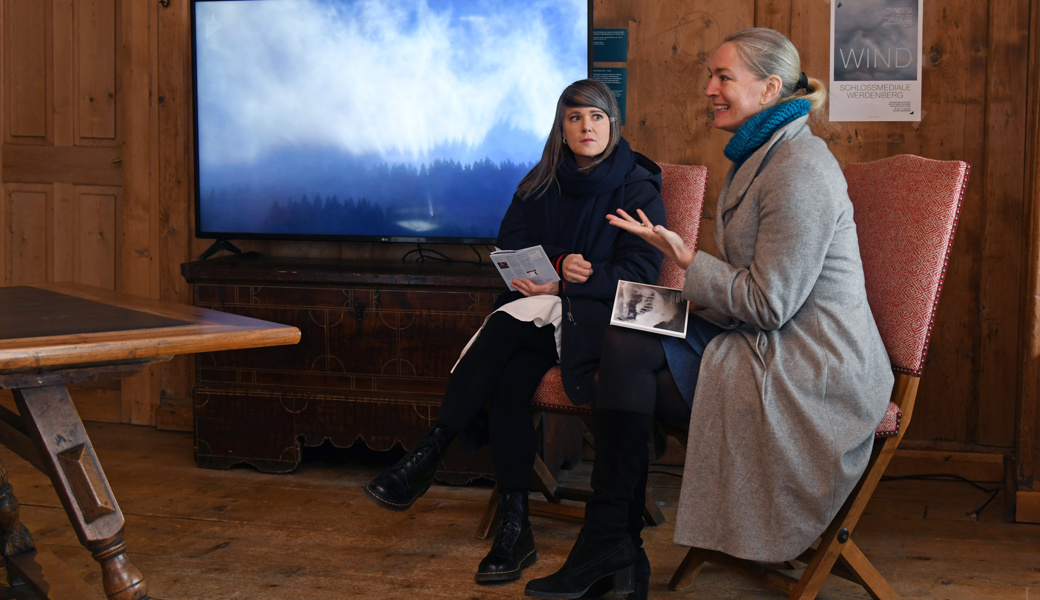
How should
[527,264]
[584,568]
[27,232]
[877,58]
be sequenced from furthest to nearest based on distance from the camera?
Answer: [27,232] → [877,58] → [527,264] → [584,568]

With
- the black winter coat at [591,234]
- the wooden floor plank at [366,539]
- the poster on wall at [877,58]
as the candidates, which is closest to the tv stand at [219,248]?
the wooden floor plank at [366,539]

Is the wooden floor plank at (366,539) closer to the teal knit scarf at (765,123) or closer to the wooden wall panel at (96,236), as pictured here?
the wooden wall panel at (96,236)

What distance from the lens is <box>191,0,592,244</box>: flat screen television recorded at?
3064 millimetres

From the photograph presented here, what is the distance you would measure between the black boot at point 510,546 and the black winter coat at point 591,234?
36cm

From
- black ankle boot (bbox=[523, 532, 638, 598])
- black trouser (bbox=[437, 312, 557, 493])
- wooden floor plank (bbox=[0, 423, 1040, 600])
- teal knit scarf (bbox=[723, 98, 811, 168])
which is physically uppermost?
teal knit scarf (bbox=[723, 98, 811, 168])

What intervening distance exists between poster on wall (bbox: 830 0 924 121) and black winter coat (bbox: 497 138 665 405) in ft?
2.96

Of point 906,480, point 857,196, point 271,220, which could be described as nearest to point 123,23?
point 271,220

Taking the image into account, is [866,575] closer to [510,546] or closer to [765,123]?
[510,546]

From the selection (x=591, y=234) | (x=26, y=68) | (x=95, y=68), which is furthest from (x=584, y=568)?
(x=26, y=68)

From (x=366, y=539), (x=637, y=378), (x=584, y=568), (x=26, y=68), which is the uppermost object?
(x=26, y=68)

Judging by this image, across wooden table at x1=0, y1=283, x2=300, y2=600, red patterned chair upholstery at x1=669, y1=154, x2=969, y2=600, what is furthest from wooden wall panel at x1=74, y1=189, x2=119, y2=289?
red patterned chair upholstery at x1=669, y1=154, x2=969, y2=600

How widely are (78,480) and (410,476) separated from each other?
76cm

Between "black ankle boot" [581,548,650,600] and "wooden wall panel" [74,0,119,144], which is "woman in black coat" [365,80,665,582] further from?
"wooden wall panel" [74,0,119,144]

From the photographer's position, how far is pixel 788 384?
1.84m
